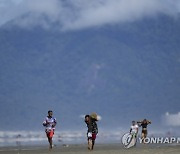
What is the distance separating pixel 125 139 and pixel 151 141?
6.86 m

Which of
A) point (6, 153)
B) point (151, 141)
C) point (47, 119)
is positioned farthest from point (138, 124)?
point (6, 153)

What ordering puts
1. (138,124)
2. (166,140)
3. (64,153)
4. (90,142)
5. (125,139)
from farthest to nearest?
1. (166,140)
2. (138,124)
3. (125,139)
4. (90,142)
5. (64,153)

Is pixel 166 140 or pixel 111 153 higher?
pixel 166 140

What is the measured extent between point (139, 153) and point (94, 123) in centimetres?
443

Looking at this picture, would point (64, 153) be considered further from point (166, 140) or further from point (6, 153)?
point (166, 140)

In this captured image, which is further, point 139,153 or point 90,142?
point 90,142

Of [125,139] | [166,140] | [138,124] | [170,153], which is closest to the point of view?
[170,153]

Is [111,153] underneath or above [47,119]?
underneath

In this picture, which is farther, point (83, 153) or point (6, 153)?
point (6, 153)

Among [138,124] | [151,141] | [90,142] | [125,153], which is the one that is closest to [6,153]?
[90,142]

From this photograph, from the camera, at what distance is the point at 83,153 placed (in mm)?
26094

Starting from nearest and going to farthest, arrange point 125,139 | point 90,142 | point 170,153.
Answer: point 170,153
point 90,142
point 125,139

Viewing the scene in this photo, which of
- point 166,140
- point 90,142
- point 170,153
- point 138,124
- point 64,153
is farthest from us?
point 166,140

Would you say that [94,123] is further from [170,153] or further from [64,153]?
[170,153]
